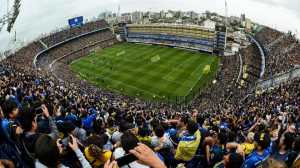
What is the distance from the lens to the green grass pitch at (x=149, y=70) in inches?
2303

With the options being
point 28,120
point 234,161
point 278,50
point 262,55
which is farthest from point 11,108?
point 262,55

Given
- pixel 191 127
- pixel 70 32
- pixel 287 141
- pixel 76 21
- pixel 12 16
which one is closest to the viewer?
pixel 287 141

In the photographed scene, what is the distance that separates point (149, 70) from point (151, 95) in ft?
48.7

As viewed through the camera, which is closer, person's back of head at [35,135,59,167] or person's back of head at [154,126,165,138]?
person's back of head at [35,135,59,167]

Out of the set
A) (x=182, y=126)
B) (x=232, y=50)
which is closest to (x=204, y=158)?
(x=182, y=126)

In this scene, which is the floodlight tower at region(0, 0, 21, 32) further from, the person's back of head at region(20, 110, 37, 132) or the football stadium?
the person's back of head at region(20, 110, 37, 132)

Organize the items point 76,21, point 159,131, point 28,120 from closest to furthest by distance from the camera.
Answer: point 28,120 < point 159,131 < point 76,21

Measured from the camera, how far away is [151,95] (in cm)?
5616

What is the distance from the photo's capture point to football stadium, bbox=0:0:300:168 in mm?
7051

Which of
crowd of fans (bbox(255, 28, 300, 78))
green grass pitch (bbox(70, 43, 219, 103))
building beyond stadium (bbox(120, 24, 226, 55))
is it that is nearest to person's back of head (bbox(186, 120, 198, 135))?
crowd of fans (bbox(255, 28, 300, 78))

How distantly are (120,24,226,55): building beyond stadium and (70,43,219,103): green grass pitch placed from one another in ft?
8.78

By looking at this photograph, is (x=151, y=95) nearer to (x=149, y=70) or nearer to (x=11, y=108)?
(x=149, y=70)

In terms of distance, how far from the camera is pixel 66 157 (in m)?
6.71

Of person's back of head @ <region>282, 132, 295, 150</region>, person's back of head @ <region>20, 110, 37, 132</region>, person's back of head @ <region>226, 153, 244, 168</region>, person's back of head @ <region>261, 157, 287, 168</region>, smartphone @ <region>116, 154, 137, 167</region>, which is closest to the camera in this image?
smartphone @ <region>116, 154, 137, 167</region>
